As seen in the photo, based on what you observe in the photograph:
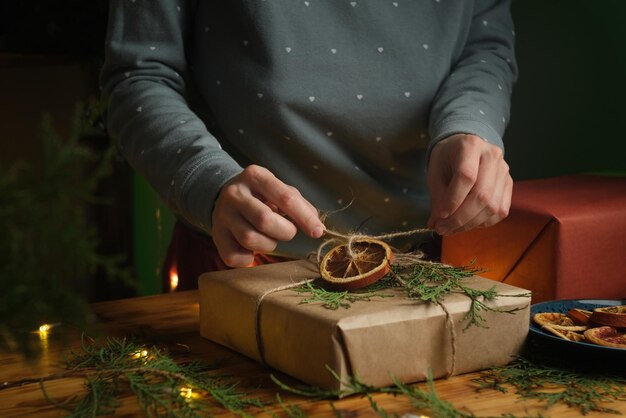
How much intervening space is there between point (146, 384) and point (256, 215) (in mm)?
217

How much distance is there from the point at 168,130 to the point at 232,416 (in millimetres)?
474

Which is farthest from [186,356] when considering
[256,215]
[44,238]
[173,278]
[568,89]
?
[568,89]

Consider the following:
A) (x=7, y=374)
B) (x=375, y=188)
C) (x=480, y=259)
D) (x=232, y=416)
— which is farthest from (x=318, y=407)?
(x=375, y=188)

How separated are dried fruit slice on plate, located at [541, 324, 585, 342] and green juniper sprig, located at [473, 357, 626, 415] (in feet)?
0.12

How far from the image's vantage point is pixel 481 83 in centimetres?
133

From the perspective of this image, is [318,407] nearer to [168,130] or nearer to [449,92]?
[168,130]

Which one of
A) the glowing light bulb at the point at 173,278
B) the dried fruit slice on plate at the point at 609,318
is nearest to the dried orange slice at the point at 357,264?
the dried fruit slice on plate at the point at 609,318

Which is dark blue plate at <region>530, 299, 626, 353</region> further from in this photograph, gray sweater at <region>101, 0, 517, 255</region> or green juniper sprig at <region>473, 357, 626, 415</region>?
gray sweater at <region>101, 0, 517, 255</region>

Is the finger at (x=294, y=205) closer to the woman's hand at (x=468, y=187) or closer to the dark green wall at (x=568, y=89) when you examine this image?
the woman's hand at (x=468, y=187)

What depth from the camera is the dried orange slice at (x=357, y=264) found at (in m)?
0.95

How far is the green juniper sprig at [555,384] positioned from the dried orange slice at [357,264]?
0.15 m

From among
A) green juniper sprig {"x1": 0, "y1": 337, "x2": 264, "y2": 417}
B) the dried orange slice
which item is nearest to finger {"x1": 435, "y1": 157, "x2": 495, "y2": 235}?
the dried orange slice

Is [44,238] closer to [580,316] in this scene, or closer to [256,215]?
[256,215]

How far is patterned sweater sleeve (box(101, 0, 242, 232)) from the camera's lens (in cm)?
111
